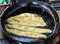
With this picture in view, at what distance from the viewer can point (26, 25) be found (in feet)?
3.64

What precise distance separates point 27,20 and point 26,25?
0.16ft

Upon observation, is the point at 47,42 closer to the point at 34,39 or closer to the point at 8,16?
the point at 34,39

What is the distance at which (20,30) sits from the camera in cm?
107

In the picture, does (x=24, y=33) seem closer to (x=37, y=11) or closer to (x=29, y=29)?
(x=29, y=29)

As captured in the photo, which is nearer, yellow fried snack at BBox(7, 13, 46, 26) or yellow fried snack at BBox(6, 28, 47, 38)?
yellow fried snack at BBox(6, 28, 47, 38)

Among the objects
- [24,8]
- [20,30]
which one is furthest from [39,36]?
[24,8]

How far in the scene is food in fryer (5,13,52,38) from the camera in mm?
1041

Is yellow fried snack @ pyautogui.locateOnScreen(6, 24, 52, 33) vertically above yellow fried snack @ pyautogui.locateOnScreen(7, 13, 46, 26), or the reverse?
yellow fried snack @ pyautogui.locateOnScreen(7, 13, 46, 26)

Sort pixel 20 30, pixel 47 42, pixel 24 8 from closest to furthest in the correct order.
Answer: pixel 47 42, pixel 20 30, pixel 24 8

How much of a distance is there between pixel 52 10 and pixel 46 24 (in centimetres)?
11

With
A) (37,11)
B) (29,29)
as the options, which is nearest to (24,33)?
(29,29)

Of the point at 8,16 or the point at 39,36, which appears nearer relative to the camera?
the point at 39,36

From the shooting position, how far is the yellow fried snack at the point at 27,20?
3.67ft

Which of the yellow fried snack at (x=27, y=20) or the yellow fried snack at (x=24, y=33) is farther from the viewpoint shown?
the yellow fried snack at (x=27, y=20)
